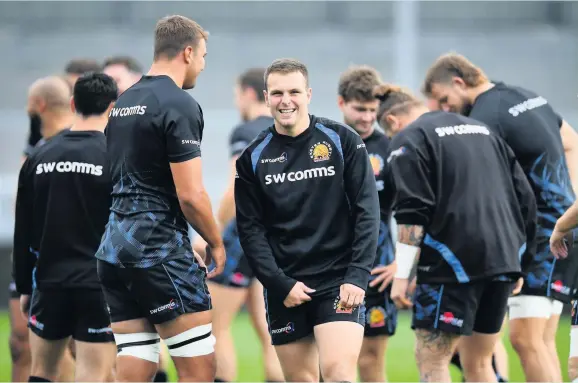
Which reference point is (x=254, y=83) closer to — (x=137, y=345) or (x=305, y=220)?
(x=305, y=220)

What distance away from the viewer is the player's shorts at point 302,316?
5062 mm

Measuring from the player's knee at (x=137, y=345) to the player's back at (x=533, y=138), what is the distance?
2525mm

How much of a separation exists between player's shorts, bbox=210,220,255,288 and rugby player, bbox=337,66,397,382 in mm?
1406

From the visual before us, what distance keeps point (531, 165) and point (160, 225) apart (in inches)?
101

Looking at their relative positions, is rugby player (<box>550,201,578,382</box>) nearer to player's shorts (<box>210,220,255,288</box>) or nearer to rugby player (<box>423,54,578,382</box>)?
rugby player (<box>423,54,578,382</box>)

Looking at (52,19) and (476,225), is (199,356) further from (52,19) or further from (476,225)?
(52,19)

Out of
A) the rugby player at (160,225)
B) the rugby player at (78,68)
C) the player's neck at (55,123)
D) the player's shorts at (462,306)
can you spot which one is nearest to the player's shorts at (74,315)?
the rugby player at (160,225)

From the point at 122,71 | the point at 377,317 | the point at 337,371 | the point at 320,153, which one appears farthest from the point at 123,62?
the point at 337,371

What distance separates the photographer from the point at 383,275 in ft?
21.2

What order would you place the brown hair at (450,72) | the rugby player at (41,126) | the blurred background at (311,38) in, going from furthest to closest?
the blurred background at (311,38) < the rugby player at (41,126) < the brown hair at (450,72)

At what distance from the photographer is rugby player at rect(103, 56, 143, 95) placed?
8.05 meters

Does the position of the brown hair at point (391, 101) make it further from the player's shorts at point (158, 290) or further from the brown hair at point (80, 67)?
the brown hair at point (80, 67)

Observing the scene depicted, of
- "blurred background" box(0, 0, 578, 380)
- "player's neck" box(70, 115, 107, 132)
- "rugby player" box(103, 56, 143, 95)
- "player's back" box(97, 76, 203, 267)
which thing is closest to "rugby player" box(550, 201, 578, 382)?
"player's back" box(97, 76, 203, 267)

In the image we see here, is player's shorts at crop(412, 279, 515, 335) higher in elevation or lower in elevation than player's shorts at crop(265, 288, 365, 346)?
lower
